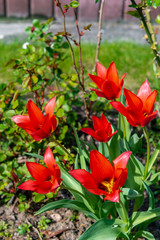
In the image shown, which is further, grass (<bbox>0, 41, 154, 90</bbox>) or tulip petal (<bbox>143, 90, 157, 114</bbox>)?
grass (<bbox>0, 41, 154, 90</bbox>)

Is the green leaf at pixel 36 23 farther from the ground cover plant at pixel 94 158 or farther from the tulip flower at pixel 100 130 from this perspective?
the tulip flower at pixel 100 130

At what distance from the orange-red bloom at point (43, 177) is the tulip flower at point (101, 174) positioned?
0.06 m

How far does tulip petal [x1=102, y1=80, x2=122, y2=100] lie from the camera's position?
129cm

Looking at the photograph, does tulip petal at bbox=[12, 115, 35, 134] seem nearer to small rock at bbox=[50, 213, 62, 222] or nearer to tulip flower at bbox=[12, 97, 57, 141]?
tulip flower at bbox=[12, 97, 57, 141]

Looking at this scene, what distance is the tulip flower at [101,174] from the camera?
1103 mm

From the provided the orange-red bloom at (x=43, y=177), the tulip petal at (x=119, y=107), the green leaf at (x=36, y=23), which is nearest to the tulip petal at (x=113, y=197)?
the orange-red bloom at (x=43, y=177)

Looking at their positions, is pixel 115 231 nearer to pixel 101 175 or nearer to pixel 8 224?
pixel 101 175

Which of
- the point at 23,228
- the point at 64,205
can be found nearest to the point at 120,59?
the point at 23,228

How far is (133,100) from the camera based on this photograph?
121cm

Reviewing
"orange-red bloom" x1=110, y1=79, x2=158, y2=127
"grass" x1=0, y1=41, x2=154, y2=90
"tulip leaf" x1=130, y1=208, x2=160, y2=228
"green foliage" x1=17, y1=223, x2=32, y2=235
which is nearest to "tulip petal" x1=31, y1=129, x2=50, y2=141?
"orange-red bloom" x1=110, y1=79, x2=158, y2=127

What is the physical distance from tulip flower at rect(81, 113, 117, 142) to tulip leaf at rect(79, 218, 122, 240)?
36cm

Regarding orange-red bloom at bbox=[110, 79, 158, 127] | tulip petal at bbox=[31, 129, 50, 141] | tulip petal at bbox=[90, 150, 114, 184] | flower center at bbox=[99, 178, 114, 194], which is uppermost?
orange-red bloom at bbox=[110, 79, 158, 127]

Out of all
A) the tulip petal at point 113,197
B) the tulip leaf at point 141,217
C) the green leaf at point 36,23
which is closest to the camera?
the tulip petal at point 113,197

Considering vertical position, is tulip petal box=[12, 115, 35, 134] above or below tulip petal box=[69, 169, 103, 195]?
above
